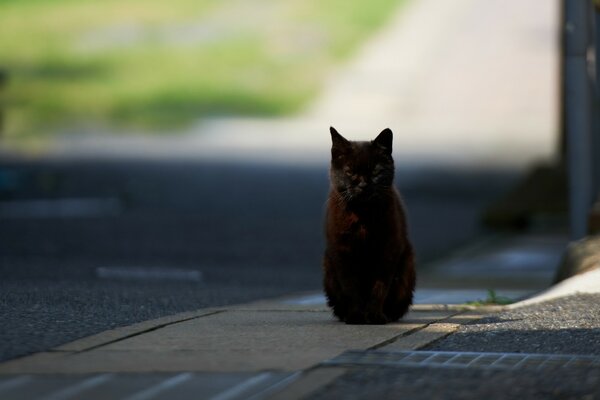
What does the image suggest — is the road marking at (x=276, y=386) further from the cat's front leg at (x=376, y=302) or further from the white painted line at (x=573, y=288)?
the white painted line at (x=573, y=288)

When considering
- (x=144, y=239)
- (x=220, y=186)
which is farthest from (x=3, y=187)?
(x=144, y=239)

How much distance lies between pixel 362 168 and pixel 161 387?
2.77 metres

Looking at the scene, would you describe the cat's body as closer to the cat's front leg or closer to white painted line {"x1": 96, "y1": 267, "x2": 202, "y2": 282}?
the cat's front leg

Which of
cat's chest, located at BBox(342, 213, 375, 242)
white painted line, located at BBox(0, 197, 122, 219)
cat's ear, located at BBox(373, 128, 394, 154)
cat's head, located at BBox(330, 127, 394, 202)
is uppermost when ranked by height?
white painted line, located at BBox(0, 197, 122, 219)

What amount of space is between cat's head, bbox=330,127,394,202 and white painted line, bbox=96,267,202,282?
5702 mm

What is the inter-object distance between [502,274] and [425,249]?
4.25 meters

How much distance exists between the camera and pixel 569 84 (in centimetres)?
1496

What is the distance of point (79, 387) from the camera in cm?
643

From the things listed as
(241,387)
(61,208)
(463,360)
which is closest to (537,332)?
(463,360)

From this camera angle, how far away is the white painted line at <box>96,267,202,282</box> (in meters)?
14.6

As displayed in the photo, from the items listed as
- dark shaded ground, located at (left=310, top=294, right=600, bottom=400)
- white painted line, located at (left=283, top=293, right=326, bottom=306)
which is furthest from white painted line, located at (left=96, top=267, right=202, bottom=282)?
dark shaded ground, located at (left=310, top=294, right=600, bottom=400)

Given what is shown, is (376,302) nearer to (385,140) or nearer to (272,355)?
(385,140)

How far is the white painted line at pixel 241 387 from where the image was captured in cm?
625

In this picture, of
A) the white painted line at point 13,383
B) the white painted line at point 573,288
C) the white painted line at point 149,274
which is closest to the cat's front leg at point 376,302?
the white painted line at point 573,288
